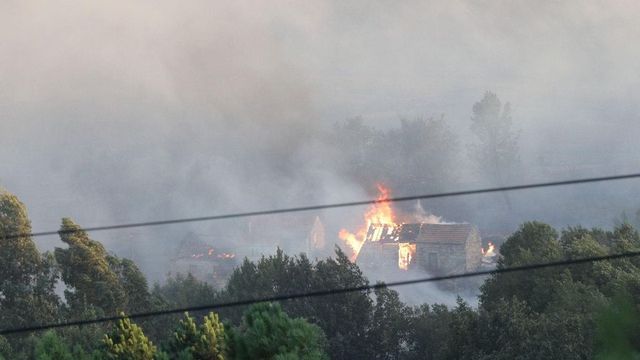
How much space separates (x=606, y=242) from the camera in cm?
5344

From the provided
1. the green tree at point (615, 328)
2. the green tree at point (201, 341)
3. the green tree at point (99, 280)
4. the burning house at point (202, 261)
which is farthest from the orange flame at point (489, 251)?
the green tree at point (615, 328)

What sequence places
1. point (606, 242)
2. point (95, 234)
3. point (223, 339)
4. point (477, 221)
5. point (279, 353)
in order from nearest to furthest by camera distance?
1. point (279, 353)
2. point (223, 339)
3. point (606, 242)
4. point (477, 221)
5. point (95, 234)

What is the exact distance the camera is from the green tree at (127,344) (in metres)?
27.2

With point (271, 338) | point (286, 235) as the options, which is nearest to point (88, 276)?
point (271, 338)

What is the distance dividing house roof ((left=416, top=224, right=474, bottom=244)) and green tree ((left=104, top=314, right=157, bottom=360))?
63.8 meters

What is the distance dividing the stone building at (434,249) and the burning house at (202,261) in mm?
15452

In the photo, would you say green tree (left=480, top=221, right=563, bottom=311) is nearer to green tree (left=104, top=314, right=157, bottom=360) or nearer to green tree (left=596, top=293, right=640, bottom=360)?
green tree (left=104, top=314, right=157, bottom=360)

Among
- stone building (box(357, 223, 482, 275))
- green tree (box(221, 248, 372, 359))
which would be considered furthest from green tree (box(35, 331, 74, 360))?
stone building (box(357, 223, 482, 275))

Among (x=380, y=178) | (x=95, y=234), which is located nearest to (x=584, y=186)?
(x=380, y=178)

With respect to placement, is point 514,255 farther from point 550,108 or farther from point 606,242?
point 550,108

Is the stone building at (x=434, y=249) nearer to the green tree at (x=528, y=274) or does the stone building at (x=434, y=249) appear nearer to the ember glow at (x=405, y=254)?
the ember glow at (x=405, y=254)

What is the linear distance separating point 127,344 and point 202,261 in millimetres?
Answer: 74701

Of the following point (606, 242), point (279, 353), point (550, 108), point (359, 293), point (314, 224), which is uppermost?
point (550, 108)

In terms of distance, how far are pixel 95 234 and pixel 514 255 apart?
89.8 meters
